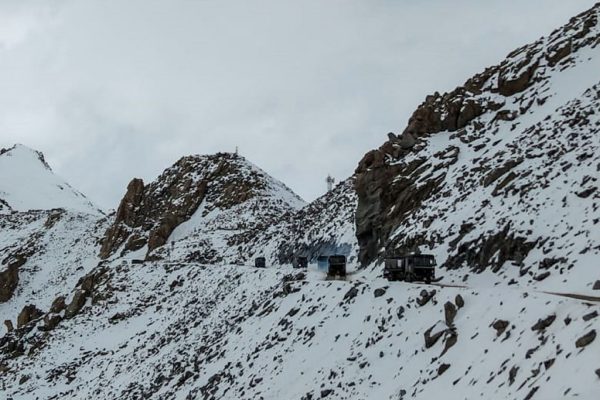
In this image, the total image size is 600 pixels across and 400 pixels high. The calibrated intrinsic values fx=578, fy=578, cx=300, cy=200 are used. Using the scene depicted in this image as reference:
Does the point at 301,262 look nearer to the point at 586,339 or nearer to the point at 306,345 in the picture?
the point at 306,345

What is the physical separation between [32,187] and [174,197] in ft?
298

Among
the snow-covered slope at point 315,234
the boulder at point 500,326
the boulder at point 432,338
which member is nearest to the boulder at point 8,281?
the snow-covered slope at point 315,234

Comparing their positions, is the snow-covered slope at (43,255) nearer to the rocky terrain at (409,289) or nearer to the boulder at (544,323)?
the rocky terrain at (409,289)

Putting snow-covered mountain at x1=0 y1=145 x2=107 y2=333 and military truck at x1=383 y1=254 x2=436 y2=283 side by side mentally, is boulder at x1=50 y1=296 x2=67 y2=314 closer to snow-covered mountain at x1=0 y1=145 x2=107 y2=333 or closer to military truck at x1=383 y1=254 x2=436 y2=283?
snow-covered mountain at x1=0 y1=145 x2=107 y2=333

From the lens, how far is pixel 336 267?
36.7 meters

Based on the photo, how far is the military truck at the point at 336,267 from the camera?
36.2m

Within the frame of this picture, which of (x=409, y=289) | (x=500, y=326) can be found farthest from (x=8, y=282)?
(x=500, y=326)

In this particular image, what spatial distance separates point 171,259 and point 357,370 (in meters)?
Answer: 45.8

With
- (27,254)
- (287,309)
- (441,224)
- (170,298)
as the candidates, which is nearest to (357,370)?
(287,309)

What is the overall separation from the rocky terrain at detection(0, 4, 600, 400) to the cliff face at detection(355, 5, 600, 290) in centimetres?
11

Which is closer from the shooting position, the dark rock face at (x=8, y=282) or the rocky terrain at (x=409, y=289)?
the rocky terrain at (x=409, y=289)

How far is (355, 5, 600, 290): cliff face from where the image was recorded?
24250 mm

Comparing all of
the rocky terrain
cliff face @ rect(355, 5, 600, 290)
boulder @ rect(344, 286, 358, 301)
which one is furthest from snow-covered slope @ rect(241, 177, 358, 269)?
boulder @ rect(344, 286, 358, 301)

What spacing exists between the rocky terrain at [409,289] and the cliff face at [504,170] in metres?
0.11
